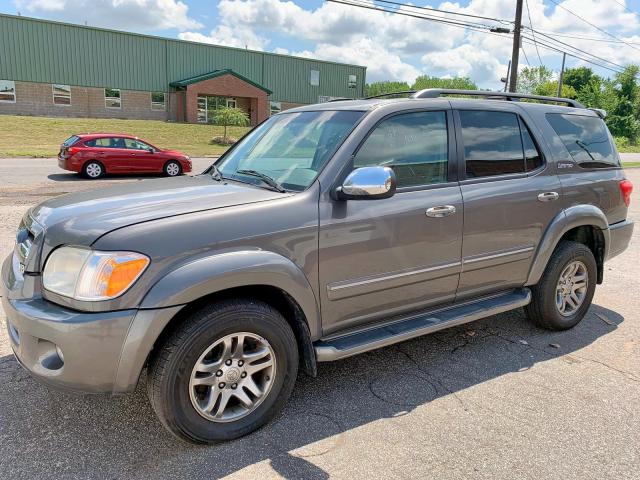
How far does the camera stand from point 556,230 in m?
4.16

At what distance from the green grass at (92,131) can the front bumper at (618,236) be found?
22853mm

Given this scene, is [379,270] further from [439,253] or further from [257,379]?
[257,379]

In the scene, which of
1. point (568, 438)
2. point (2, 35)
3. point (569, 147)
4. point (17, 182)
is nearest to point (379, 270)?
point (568, 438)

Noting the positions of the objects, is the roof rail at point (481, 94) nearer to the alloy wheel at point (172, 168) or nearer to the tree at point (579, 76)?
the alloy wheel at point (172, 168)

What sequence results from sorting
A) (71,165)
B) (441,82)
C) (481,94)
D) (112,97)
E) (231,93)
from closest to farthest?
(481,94)
(71,165)
(112,97)
(231,93)
(441,82)

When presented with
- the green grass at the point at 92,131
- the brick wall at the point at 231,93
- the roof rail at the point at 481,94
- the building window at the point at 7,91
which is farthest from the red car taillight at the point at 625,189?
the building window at the point at 7,91

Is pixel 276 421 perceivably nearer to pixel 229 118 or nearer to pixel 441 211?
pixel 441 211

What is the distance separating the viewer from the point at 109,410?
10.2ft

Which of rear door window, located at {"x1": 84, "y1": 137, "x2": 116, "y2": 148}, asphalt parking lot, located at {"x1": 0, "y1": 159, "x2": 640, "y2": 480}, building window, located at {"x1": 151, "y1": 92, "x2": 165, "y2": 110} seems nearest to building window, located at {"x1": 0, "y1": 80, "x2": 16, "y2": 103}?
building window, located at {"x1": 151, "y1": 92, "x2": 165, "y2": 110}

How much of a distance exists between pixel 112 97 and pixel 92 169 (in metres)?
25.2

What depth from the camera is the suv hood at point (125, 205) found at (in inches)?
103

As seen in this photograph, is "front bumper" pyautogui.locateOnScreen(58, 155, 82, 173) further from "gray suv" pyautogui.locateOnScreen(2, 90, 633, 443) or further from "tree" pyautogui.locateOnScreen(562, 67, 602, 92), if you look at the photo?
"tree" pyautogui.locateOnScreen(562, 67, 602, 92)

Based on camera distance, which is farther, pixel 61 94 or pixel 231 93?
pixel 231 93

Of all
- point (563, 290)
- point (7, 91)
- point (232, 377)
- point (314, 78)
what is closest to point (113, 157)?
point (563, 290)
